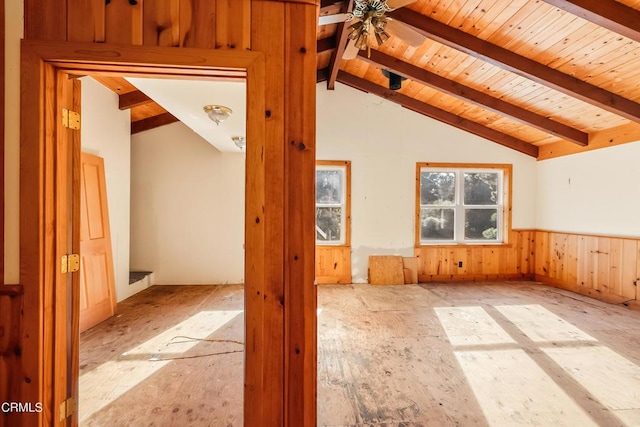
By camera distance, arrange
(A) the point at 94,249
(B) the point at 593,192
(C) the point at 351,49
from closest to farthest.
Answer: (C) the point at 351,49, (A) the point at 94,249, (B) the point at 593,192

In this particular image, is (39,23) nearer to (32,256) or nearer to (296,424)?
(32,256)

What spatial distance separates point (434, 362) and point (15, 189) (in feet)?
10.1

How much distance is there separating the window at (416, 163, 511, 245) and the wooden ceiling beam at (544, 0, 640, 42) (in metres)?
3.15

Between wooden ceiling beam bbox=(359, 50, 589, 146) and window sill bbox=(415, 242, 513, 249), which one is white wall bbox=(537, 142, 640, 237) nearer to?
→ wooden ceiling beam bbox=(359, 50, 589, 146)

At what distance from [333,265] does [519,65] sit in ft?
12.5

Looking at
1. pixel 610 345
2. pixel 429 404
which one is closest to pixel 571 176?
pixel 610 345

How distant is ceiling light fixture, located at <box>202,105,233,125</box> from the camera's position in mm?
2885

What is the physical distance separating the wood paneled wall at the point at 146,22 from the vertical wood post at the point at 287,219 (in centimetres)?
13

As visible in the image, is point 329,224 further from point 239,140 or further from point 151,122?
point 151,122

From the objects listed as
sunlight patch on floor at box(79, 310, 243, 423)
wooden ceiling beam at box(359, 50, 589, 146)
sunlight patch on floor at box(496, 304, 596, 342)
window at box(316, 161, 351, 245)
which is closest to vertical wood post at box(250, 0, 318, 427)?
sunlight patch on floor at box(79, 310, 243, 423)

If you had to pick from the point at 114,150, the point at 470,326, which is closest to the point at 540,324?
the point at 470,326

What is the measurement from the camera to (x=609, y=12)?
2.44 metres

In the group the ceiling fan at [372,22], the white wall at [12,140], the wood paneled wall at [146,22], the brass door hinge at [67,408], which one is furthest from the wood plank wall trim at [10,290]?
the ceiling fan at [372,22]

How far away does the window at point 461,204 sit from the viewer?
5.58m
